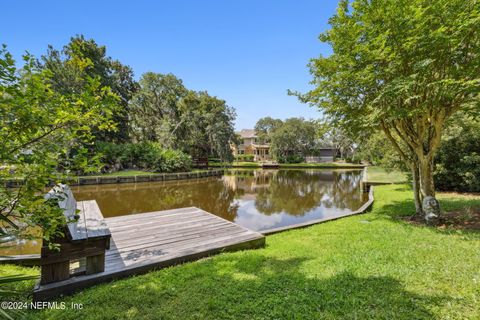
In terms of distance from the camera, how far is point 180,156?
2009cm

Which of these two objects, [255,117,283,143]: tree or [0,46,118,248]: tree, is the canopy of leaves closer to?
[0,46,118,248]: tree

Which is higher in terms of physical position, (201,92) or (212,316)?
(201,92)

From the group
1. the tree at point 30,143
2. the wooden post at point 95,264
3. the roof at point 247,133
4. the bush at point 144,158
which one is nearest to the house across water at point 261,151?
the roof at point 247,133

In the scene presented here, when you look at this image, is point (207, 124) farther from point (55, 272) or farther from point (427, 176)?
point (55, 272)

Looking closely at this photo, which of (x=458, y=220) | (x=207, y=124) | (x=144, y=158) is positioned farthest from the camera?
(x=207, y=124)

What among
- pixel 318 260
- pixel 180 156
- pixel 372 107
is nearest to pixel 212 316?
pixel 318 260

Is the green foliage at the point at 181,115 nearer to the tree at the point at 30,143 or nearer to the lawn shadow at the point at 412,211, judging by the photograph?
the lawn shadow at the point at 412,211

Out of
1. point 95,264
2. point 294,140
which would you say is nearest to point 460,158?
point 95,264

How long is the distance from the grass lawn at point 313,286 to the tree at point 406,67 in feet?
8.53

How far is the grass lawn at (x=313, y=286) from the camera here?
2.21 metres

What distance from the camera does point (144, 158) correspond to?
19734mm

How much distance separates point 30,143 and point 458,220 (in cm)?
768

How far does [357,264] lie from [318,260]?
541 millimetres

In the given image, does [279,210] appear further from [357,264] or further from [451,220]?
[357,264]
